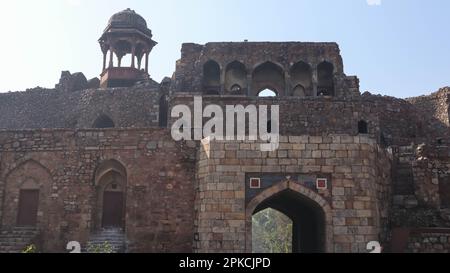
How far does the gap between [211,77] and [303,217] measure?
8688 millimetres

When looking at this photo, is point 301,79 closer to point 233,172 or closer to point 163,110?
point 163,110

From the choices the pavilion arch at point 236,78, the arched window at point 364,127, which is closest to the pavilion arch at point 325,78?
the arched window at point 364,127

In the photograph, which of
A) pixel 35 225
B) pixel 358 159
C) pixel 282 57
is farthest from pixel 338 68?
pixel 35 225

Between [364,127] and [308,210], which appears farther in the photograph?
[364,127]

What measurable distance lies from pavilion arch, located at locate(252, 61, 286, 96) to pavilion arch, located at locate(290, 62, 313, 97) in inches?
20.0

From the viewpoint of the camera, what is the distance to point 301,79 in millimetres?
20375

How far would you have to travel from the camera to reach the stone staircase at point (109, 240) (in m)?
12.7

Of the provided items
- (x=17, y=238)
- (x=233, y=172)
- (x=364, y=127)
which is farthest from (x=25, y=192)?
(x=364, y=127)

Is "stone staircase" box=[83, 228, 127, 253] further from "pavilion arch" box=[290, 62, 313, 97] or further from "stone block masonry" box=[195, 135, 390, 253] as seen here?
"pavilion arch" box=[290, 62, 313, 97]

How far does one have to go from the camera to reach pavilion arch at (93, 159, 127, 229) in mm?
13633

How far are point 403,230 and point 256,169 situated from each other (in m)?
3.82

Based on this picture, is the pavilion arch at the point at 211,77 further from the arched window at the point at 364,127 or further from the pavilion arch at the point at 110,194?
the pavilion arch at the point at 110,194

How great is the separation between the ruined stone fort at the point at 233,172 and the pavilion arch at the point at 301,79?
43 millimetres

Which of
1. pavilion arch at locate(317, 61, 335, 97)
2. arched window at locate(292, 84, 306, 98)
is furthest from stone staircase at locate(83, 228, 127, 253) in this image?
pavilion arch at locate(317, 61, 335, 97)
